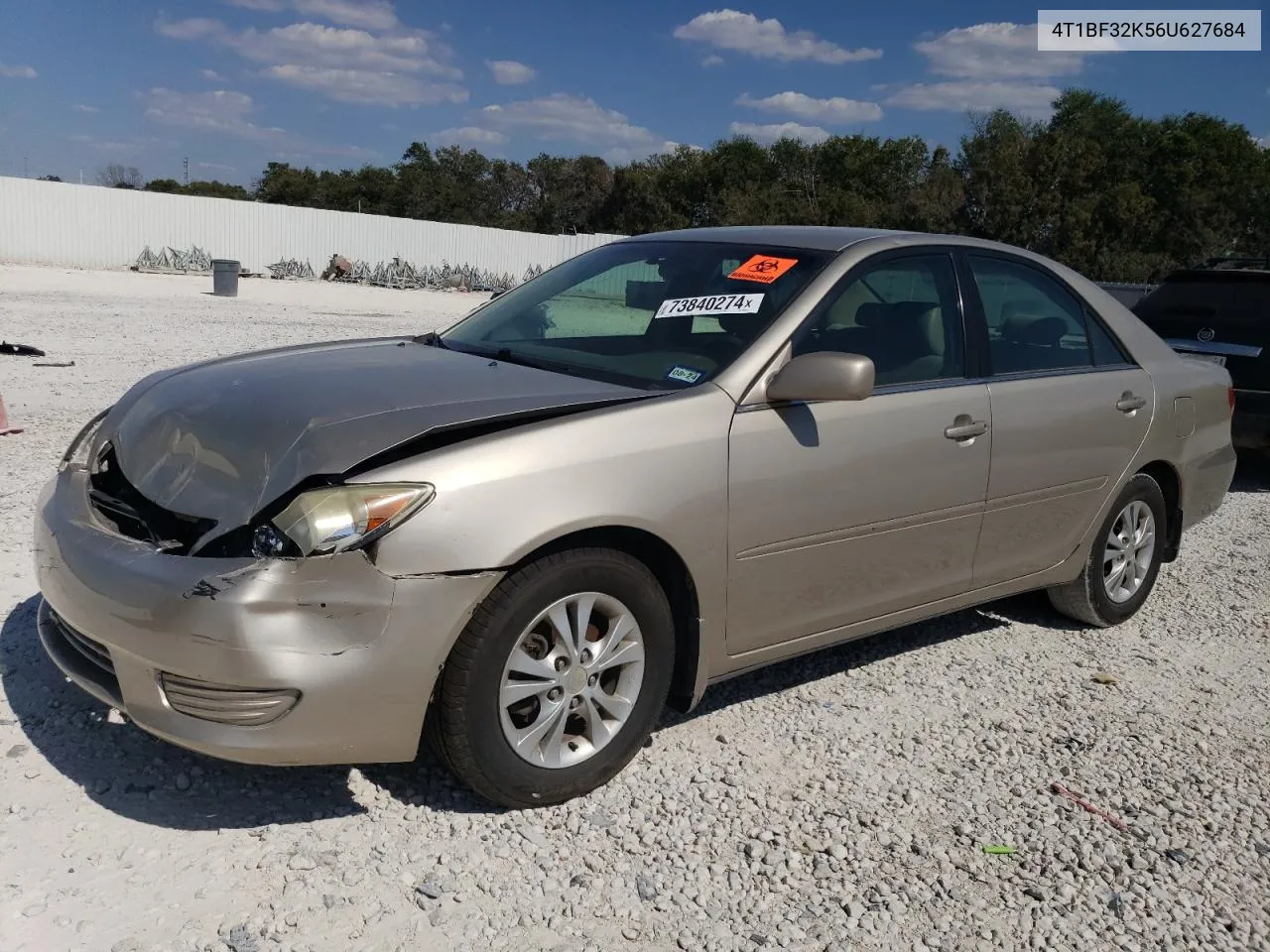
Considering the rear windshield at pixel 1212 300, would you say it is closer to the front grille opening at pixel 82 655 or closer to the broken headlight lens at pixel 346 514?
the broken headlight lens at pixel 346 514

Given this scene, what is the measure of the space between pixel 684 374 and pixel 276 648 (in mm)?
1567

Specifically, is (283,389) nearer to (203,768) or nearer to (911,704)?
(203,768)

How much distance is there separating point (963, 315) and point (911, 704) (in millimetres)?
1525

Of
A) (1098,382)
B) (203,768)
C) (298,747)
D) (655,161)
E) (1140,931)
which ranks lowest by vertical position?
(1140,931)

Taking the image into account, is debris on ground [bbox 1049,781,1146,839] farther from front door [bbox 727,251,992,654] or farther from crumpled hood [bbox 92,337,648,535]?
crumpled hood [bbox 92,337,648,535]

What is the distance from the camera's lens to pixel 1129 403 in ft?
16.1

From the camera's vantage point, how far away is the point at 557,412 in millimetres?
3229

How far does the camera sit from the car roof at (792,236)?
13.7 ft

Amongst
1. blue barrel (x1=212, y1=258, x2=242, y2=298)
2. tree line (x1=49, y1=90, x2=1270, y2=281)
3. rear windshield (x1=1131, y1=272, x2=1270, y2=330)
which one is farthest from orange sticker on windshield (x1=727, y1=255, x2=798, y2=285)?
tree line (x1=49, y1=90, x2=1270, y2=281)

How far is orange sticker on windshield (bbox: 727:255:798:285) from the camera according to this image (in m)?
4.01

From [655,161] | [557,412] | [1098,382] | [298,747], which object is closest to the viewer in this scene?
[298,747]

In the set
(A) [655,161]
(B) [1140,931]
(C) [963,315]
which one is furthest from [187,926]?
(A) [655,161]

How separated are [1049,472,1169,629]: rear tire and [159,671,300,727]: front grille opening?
11.9ft

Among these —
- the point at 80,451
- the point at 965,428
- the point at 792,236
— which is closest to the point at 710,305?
the point at 792,236
